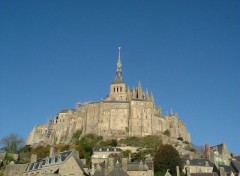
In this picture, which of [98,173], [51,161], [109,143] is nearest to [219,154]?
[109,143]

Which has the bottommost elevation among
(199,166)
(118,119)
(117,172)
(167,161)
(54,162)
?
(117,172)

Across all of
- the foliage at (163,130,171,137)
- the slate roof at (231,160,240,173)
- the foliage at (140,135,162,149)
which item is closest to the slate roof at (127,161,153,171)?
the slate roof at (231,160,240,173)

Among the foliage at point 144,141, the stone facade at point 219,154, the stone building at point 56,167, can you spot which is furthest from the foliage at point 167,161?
the foliage at point 144,141

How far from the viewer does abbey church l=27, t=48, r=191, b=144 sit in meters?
85.0

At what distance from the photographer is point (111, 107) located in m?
87.6

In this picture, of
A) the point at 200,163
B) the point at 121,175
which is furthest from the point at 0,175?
the point at 200,163

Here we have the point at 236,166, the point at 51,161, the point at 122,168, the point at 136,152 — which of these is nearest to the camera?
the point at 122,168

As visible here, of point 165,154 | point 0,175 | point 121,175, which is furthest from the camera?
point 165,154

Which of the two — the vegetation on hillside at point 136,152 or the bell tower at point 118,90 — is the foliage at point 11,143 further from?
the bell tower at point 118,90

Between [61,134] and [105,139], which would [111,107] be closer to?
[105,139]

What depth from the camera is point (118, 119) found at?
86375 mm

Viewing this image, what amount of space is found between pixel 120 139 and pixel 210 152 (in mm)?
19324

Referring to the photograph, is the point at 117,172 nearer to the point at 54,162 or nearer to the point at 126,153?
Result: the point at 54,162

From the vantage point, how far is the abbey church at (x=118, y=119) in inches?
3346
